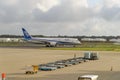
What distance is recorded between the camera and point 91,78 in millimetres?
25094

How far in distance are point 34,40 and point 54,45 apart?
29.4 ft

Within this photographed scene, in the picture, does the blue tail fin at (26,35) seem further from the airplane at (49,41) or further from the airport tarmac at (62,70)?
the airport tarmac at (62,70)

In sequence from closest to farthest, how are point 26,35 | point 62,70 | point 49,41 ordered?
point 62,70 → point 49,41 → point 26,35

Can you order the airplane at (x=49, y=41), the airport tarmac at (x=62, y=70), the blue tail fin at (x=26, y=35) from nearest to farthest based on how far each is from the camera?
the airport tarmac at (x=62, y=70) < the airplane at (x=49, y=41) < the blue tail fin at (x=26, y=35)

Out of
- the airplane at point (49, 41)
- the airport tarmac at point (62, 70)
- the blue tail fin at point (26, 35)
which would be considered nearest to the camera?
the airport tarmac at point (62, 70)

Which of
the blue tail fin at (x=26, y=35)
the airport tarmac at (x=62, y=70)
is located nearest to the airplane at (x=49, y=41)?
the blue tail fin at (x=26, y=35)

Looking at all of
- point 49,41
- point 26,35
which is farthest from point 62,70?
point 26,35

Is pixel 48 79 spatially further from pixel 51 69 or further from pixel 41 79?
pixel 51 69

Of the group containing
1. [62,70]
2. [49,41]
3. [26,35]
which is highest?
[26,35]

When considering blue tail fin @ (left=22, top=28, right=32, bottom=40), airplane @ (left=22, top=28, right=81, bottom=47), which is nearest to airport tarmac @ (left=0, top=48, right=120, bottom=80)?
airplane @ (left=22, top=28, right=81, bottom=47)

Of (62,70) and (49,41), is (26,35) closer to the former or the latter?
(49,41)

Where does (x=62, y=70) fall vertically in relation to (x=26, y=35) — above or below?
below

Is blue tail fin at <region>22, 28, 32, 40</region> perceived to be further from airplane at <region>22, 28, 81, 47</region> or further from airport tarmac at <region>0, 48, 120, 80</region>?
airport tarmac at <region>0, 48, 120, 80</region>

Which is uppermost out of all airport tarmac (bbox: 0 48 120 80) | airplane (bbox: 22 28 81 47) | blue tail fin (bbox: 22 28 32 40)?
blue tail fin (bbox: 22 28 32 40)
